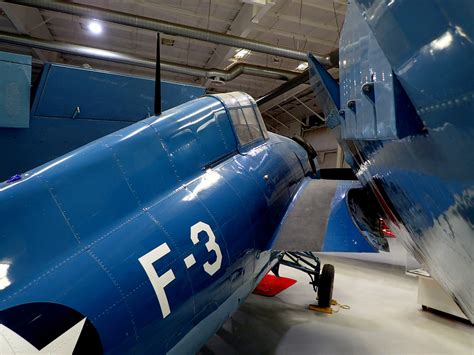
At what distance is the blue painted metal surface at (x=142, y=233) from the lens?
1.74 m

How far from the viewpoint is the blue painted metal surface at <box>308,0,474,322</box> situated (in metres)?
0.95

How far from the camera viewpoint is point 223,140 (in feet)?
11.3

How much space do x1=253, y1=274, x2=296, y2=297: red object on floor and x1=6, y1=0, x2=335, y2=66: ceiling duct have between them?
5.89 m

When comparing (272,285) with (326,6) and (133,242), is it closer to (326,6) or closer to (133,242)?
(133,242)

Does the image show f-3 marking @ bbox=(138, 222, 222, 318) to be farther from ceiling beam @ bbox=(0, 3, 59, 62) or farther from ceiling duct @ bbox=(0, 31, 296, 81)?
ceiling duct @ bbox=(0, 31, 296, 81)

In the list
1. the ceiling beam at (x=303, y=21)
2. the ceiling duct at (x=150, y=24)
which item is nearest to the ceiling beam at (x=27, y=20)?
the ceiling duct at (x=150, y=24)

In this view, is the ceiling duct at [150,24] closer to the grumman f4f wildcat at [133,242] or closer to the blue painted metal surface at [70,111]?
the blue painted metal surface at [70,111]

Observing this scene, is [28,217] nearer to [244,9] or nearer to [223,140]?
[223,140]

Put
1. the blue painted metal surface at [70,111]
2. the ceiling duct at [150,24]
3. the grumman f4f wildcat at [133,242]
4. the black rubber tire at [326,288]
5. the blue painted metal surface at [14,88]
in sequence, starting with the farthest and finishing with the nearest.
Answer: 1. the ceiling duct at [150,24]
2. the black rubber tire at [326,288]
3. the blue painted metal surface at [70,111]
4. the blue painted metal surface at [14,88]
5. the grumman f4f wildcat at [133,242]

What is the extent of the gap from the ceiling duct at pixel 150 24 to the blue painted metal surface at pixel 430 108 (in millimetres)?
6681

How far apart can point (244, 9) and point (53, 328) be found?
28.8 ft

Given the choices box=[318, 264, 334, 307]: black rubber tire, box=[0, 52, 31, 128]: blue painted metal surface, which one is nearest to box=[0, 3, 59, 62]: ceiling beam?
box=[0, 52, 31, 128]: blue painted metal surface

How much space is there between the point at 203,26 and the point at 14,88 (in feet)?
24.3

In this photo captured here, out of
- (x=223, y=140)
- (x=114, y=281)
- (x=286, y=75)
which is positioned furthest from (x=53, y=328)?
(x=286, y=75)
